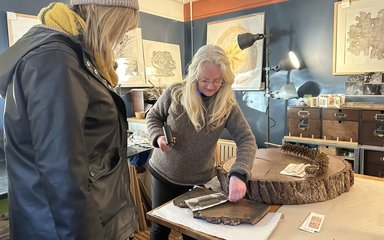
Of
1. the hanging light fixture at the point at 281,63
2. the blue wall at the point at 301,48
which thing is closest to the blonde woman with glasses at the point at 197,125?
the hanging light fixture at the point at 281,63

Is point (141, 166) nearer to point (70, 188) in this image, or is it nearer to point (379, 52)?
point (70, 188)

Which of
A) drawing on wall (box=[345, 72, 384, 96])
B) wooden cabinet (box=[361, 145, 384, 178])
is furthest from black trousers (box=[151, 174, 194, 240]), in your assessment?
drawing on wall (box=[345, 72, 384, 96])

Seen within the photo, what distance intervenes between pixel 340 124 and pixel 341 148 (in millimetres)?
225

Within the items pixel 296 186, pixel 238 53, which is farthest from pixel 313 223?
pixel 238 53

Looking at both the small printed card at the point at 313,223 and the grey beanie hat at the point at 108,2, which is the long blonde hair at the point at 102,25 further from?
the small printed card at the point at 313,223

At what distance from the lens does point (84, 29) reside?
0.73m

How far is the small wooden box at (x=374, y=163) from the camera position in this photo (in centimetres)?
226

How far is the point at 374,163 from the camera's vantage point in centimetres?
229

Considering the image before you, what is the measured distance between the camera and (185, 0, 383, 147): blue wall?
2.91 meters

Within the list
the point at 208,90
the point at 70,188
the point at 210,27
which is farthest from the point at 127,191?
the point at 210,27

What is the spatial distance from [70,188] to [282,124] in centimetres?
294

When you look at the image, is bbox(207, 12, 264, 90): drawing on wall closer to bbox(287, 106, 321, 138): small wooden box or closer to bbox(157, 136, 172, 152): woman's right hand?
bbox(287, 106, 321, 138): small wooden box

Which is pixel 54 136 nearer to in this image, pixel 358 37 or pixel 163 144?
pixel 163 144

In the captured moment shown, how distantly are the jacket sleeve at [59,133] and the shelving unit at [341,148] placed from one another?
2.27 m
